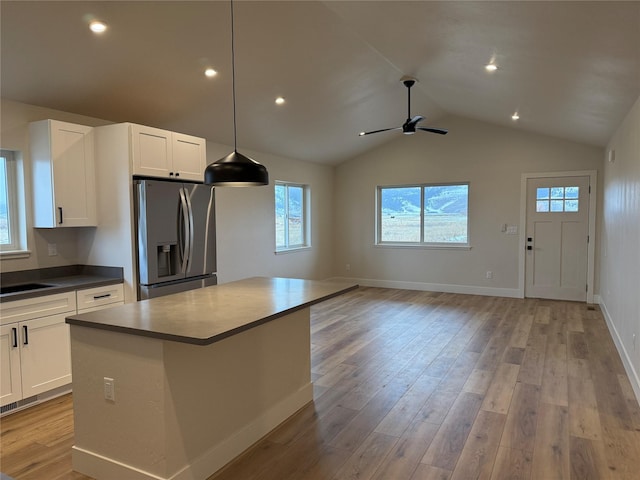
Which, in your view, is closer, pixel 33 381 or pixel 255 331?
pixel 255 331

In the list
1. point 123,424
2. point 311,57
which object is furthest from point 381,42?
point 123,424

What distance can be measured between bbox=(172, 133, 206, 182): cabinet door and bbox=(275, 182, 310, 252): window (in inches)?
104

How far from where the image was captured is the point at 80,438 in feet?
7.86

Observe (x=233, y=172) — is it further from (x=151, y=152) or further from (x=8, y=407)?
(x=8, y=407)

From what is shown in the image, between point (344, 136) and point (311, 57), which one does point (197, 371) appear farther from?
point (344, 136)

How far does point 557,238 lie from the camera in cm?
680

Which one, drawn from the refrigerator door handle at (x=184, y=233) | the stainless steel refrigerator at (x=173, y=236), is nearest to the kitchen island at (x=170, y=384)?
the stainless steel refrigerator at (x=173, y=236)

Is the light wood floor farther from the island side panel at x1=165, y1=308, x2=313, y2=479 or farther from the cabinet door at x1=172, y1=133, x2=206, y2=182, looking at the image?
the cabinet door at x1=172, y1=133, x2=206, y2=182

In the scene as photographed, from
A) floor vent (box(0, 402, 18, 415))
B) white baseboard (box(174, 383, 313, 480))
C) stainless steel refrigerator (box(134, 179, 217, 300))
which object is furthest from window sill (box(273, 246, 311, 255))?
floor vent (box(0, 402, 18, 415))

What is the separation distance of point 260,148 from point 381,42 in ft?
9.35

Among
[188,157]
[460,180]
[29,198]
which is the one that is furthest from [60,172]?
[460,180]

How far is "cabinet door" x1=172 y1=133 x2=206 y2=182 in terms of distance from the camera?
169 inches

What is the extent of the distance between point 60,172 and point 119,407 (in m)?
2.35

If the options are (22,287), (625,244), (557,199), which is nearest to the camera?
(22,287)
